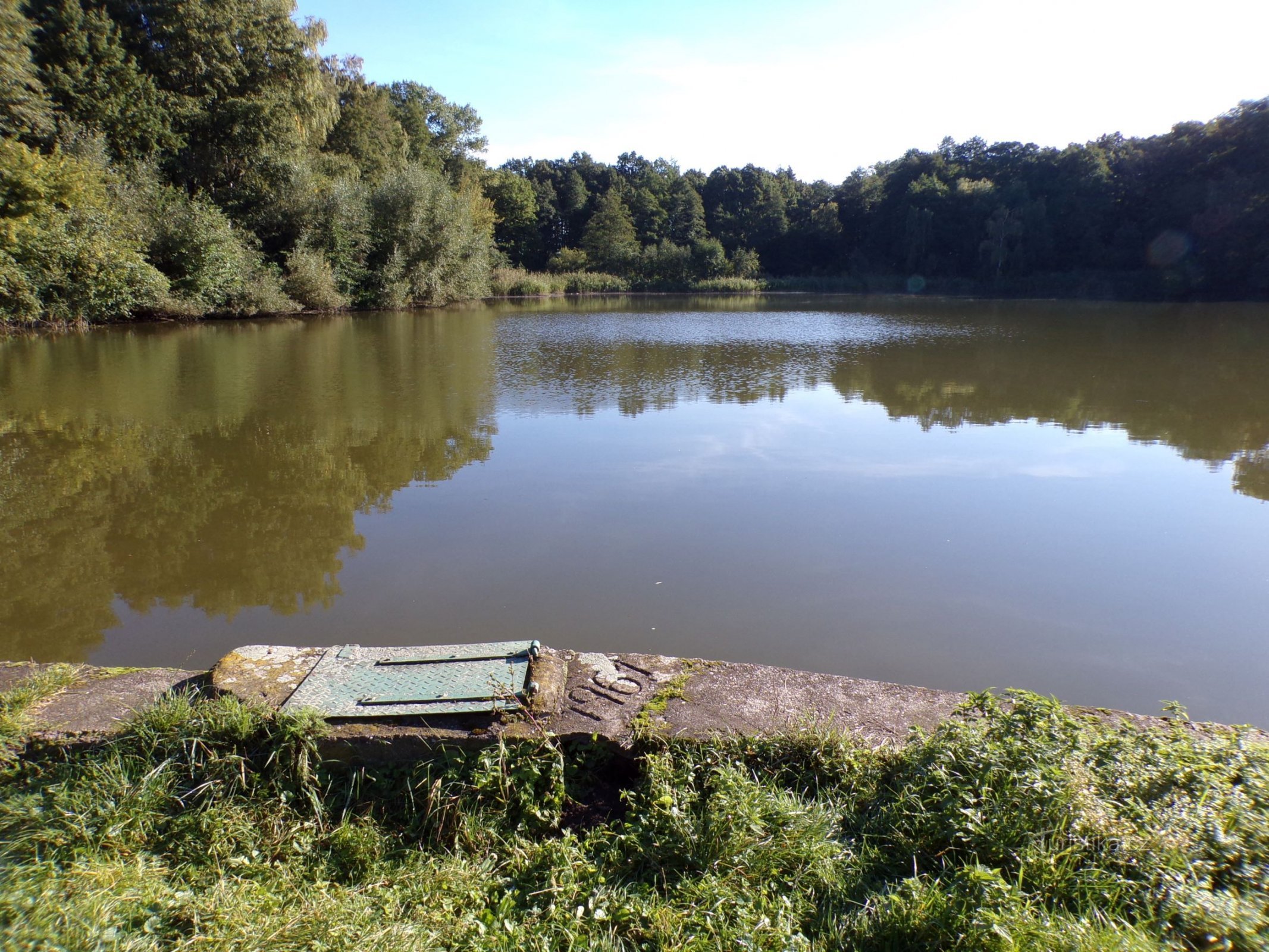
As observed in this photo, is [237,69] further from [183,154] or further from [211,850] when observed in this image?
[211,850]

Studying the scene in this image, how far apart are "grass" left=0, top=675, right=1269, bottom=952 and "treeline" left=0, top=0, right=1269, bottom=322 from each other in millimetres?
17594

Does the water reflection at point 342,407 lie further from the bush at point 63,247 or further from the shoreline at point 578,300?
the shoreline at point 578,300

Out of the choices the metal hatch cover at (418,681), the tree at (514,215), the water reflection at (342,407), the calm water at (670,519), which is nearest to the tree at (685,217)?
the tree at (514,215)

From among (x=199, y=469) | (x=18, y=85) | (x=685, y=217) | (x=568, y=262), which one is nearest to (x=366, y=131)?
(x=568, y=262)

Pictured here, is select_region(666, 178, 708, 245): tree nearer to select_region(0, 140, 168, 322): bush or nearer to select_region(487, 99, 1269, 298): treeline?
select_region(487, 99, 1269, 298): treeline

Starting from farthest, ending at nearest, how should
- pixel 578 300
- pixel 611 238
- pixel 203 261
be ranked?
pixel 611 238 < pixel 578 300 < pixel 203 261

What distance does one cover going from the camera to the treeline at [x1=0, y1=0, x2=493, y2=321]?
17.1 m

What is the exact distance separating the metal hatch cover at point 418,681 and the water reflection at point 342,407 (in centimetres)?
161

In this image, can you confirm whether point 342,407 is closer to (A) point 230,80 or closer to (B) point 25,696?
(B) point 25,696

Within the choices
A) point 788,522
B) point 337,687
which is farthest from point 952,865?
point 788,522

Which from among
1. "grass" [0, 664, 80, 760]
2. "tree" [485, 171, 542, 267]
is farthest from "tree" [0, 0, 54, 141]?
"tree" [485, 171, 542, 267]

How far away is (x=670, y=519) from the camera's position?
5.64 metres

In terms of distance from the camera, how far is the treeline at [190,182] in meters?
Answer: 17.1

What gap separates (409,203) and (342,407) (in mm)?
22749
